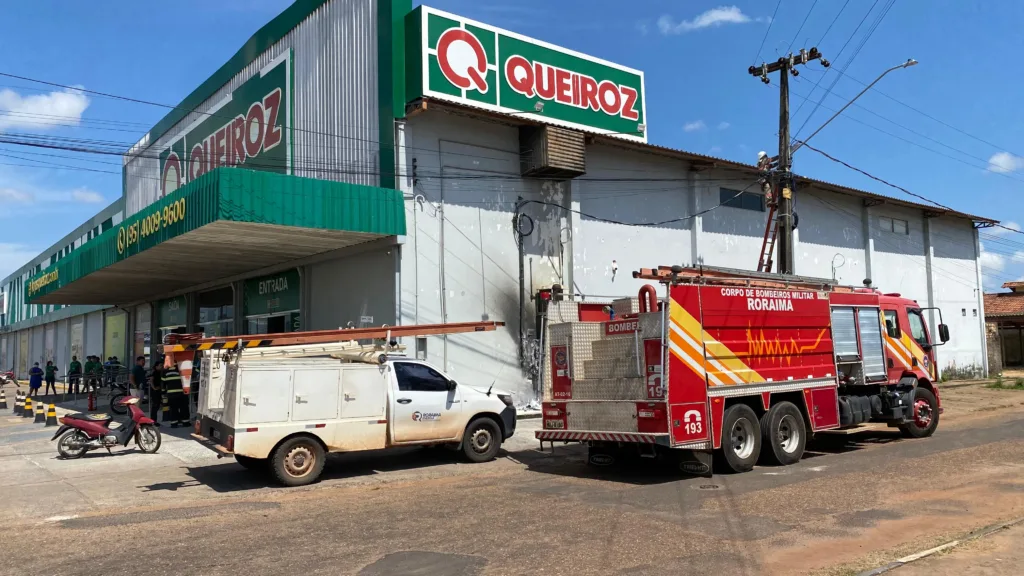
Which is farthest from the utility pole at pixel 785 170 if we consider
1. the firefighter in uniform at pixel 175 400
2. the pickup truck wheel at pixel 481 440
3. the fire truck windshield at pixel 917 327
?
the firefighter in uniform at pixel 175 400

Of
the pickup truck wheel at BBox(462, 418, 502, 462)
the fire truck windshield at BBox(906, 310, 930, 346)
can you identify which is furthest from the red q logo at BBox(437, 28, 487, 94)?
the fire truck windshield at BBox(906, 310, 930, 346)

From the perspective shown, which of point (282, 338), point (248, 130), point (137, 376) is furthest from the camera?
point (248, 130)

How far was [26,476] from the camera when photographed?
11562 mm

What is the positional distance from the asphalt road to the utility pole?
6.12 meters

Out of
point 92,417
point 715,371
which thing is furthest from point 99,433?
point 715,371

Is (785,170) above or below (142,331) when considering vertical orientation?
above

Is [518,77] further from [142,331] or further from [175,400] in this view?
[142,331]

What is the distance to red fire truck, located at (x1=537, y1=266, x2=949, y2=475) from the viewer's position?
10359 mm

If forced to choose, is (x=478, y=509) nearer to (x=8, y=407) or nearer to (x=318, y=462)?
(x=318, y=462)

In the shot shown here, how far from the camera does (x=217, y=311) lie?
2564 centimetres

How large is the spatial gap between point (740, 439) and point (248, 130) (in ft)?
58.6

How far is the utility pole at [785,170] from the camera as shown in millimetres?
17531

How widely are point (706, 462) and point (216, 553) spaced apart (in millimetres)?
6448

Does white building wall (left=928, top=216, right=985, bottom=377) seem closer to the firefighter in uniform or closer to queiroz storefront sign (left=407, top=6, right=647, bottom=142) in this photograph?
queiroz storefront sign (left=407, top=6, right=647, bottom=142)
